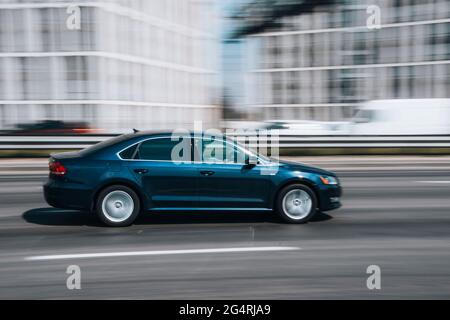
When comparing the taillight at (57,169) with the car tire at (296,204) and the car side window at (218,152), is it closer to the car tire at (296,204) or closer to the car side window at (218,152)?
the car side window at (218,152)

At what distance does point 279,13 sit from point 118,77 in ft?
65.0

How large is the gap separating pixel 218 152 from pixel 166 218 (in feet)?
4.87

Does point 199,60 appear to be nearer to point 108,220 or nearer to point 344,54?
point 344,54

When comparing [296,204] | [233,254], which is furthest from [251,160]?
[233,254]

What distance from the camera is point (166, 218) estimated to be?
31.2 ft

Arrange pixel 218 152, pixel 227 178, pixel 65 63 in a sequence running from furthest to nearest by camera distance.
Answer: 1. pixel 65 63
2. pixel 218 152
3. pixel 227 178

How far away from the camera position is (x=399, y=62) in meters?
58.7

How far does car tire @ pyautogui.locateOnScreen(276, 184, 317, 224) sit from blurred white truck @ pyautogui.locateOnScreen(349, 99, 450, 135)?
59.6ft

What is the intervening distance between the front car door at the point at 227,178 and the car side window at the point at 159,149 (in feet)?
0.89

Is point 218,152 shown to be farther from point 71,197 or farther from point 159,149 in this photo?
point 71,197

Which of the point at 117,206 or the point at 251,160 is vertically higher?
the point at 251,160

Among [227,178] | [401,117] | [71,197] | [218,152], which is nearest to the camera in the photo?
[71,197]

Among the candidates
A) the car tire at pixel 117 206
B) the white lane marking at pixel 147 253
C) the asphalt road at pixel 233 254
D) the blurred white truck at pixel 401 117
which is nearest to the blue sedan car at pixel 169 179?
the car tire at pixel 117 206
